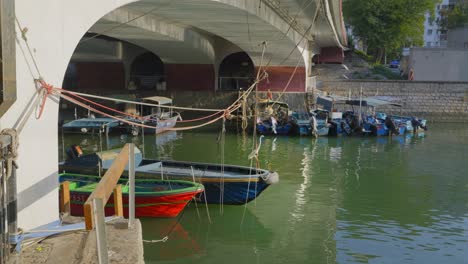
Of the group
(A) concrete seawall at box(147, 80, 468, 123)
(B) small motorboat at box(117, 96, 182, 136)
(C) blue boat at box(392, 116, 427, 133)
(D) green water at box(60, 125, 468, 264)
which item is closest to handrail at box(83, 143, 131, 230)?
(D) green water at box(60, 125, 468, 264)

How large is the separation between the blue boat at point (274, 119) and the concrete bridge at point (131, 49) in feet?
7.86

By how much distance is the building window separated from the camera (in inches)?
194

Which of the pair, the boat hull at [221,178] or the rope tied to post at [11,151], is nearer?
the rope tied to post at [11,151]

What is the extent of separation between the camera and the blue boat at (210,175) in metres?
12.0

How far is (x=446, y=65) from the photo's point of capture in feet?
138

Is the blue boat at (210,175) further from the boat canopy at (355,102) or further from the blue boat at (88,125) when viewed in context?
the boat canopy at (355,102)

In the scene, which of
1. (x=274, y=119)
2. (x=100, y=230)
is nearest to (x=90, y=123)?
(x=274, y=119)

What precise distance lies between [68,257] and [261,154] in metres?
15.8

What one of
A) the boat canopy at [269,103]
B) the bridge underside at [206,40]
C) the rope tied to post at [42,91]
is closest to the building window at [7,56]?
the rope tied to post at [42,91]

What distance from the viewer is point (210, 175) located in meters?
12.4

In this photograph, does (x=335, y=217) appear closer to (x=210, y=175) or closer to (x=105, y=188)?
(x=210, y=175)

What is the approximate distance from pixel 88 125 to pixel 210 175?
1393cm

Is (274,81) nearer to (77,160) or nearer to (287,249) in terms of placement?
(77,160)

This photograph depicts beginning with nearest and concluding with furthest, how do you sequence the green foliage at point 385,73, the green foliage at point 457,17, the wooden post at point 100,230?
the wooden post at point 100,230 < the green foliage at point 385,73 < the green foliage at point 457,17
